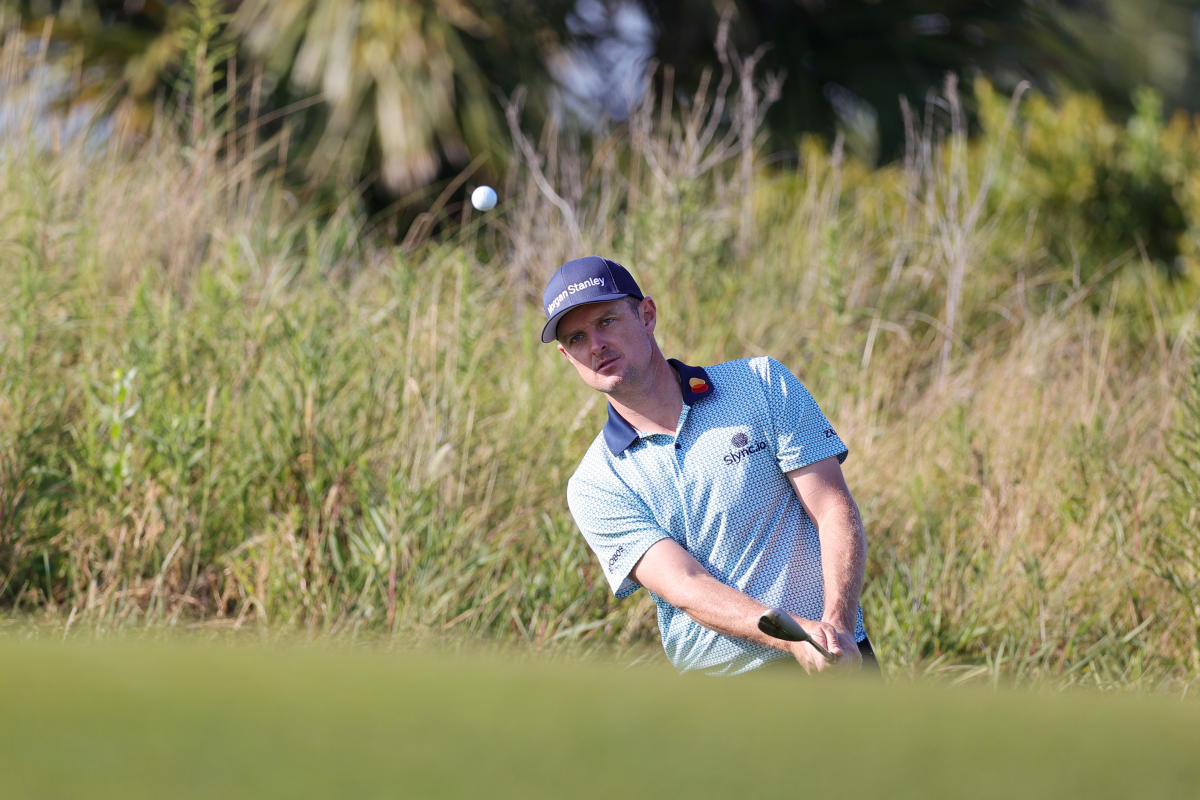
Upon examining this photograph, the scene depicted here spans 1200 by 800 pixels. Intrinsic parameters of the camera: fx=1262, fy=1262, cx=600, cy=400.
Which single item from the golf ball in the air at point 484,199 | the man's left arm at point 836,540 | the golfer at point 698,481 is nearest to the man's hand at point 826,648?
the man's left arm at point 836,540

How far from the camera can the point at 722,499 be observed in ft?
10.8

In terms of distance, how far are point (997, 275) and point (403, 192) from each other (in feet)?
15.5

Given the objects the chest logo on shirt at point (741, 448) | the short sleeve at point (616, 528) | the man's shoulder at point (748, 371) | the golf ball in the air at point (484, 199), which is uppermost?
the golf ball in the air at point (484, 199)

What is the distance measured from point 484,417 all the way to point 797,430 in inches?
72.3

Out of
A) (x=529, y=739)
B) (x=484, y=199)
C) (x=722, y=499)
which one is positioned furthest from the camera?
(x=484, y=199)

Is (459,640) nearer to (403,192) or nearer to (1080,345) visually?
(1080,345)

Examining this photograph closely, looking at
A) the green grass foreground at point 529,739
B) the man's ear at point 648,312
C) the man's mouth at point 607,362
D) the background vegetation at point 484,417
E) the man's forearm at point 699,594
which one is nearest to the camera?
the green grass foreground at point 529,739

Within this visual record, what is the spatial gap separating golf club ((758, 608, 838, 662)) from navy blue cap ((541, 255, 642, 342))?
3.22 ft

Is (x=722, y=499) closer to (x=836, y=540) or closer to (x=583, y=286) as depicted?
(x=836, y=540)

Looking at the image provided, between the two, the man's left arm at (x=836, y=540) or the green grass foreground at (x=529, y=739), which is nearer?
the green grass foreground at (x=529, y=739)

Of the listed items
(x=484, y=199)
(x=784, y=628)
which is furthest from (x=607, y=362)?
(x=484, y=199)

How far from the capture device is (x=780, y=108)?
10.6 metres

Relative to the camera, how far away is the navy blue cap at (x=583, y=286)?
11.0 ft

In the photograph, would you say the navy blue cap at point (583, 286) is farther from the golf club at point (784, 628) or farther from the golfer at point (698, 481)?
the golf club at point (784, 628)
